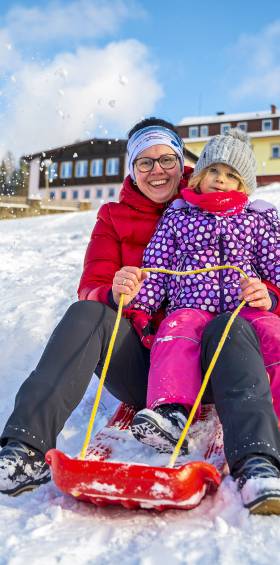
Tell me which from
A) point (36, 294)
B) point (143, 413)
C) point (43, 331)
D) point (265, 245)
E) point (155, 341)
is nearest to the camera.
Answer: point (143, 413)

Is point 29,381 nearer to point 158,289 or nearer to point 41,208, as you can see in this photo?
point 158,289

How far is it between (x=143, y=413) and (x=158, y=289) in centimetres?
81

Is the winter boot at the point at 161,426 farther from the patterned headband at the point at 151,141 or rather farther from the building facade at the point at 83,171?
the building facade at the point at 83,171

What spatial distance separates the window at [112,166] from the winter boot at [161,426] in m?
32.6

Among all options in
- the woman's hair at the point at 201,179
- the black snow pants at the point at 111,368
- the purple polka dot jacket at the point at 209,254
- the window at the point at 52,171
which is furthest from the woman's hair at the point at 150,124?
the window at the point at 52,171

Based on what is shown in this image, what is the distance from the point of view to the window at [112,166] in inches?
1326

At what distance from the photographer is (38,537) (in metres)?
1.31

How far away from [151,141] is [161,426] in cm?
162

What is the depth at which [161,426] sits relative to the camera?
171cm

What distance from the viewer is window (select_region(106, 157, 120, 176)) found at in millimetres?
33688

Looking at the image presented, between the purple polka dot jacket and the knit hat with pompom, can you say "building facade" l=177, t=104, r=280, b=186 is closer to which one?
the knit hat with pompom

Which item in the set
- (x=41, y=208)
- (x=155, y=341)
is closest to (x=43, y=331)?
(x=155, y=341)

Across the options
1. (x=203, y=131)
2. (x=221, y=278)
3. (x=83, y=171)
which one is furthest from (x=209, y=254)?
(x=203, y=131)

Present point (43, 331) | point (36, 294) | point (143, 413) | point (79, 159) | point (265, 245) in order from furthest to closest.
Answer: point (79, 159), point (36, 294), point (43, 331), point (265, 245), point (143, 413)
